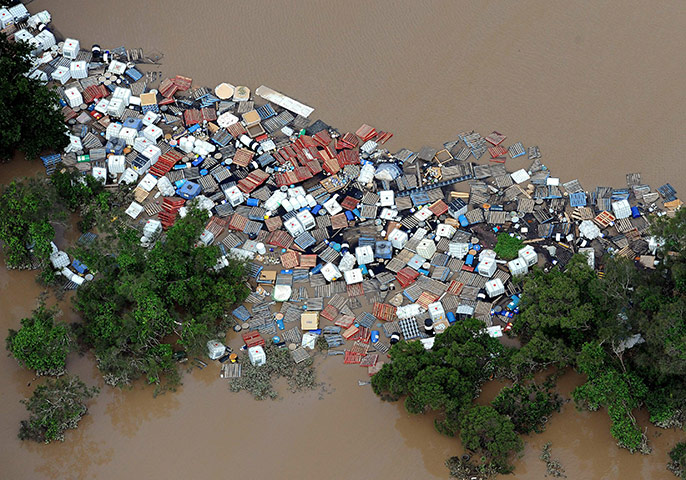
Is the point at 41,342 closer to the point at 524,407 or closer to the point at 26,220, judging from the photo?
the point at 26,220

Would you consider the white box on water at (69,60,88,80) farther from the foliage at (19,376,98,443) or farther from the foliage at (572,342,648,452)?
the foliage at (572,342,648,452)

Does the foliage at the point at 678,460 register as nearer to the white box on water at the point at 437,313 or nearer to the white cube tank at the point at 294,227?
the white box on water at the point at 437,313

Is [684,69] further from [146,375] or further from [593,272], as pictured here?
[146,375]

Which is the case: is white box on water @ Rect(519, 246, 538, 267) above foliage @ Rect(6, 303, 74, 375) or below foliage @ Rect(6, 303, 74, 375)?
above

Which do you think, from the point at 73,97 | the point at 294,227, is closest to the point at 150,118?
the point at 73,97

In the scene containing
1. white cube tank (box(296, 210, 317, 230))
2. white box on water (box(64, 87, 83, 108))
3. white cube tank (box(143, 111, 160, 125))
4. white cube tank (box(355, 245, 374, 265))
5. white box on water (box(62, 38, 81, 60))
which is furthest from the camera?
white box on water (box(62, 38, 81, 60))

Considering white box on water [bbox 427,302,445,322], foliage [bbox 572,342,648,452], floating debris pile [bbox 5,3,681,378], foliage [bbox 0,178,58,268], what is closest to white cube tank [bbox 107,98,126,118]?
floating debris pile [bbox 5,3,681,378]
